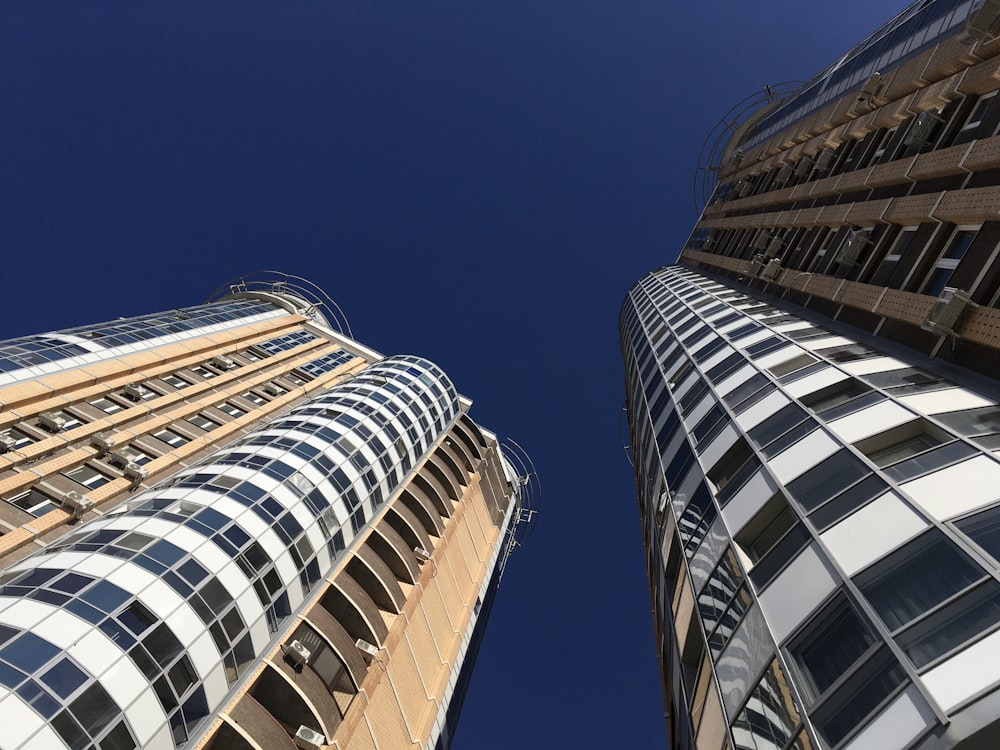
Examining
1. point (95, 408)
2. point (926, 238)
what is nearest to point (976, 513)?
point (926, 238)

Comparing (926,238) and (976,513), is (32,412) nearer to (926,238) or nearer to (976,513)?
(976,513)

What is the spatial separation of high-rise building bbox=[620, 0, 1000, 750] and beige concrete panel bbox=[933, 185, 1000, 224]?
0.08 meters

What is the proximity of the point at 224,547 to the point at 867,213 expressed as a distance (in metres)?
28.2

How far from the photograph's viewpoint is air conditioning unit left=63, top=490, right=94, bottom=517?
26.5 m

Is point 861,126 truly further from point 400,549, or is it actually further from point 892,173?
point 400,549

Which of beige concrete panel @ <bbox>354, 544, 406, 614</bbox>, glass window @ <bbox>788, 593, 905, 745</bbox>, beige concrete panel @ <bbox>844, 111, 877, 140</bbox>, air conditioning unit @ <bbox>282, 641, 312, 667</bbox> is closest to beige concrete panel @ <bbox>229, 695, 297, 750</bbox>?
air conditioning unit @ <bbox>282, 641, 312, 667</bbox>

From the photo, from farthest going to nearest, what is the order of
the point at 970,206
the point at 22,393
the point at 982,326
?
the point at 22,393, the point at 970,206, the point at 982,326

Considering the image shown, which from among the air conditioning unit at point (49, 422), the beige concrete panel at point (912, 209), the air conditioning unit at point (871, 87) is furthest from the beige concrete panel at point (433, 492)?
the air conditioning unit at point (871, 87)

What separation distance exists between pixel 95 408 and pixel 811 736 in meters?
37.3

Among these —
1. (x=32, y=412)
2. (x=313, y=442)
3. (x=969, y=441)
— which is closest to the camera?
(x=969, y=441)

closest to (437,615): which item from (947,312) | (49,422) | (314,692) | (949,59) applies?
(314,692)

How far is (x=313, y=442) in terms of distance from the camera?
3291 cm

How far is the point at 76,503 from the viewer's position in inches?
1045

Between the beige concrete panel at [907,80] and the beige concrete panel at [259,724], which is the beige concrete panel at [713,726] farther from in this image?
the beige concrete panel at [907,80]
